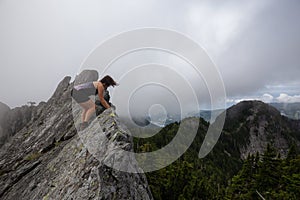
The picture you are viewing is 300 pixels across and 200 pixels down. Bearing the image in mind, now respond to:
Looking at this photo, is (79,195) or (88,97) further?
A: (88,97)

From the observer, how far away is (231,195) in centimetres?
4375

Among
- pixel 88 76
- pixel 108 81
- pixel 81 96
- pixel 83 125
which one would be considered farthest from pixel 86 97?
pixel 88 76

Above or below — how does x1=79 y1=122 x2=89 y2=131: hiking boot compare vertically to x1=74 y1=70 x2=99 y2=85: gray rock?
below

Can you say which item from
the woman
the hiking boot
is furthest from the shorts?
the hiking boot

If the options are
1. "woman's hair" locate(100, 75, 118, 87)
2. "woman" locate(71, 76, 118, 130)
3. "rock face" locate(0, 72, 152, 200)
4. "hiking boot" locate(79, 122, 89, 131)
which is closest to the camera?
"rock face" locate(0, 72, 152, 200)

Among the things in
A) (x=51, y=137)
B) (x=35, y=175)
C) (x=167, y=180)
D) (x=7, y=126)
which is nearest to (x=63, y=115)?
(x=51, y=137)

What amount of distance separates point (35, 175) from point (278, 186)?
124 ft

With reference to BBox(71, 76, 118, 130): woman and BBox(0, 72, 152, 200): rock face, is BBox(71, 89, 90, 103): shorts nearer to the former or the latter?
BBox(71, 76, 118, 130): woman

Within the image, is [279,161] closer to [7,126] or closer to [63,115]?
[63,115]

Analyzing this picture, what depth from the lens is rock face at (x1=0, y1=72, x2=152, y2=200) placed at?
8.92 m

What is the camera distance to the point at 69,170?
10148 millimetres

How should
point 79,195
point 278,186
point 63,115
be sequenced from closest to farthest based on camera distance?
point 79,195, point 63,115, point 278,186

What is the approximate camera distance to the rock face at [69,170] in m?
8.92

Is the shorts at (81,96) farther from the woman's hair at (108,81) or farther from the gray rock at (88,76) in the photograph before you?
the gray rock at (88,76)
